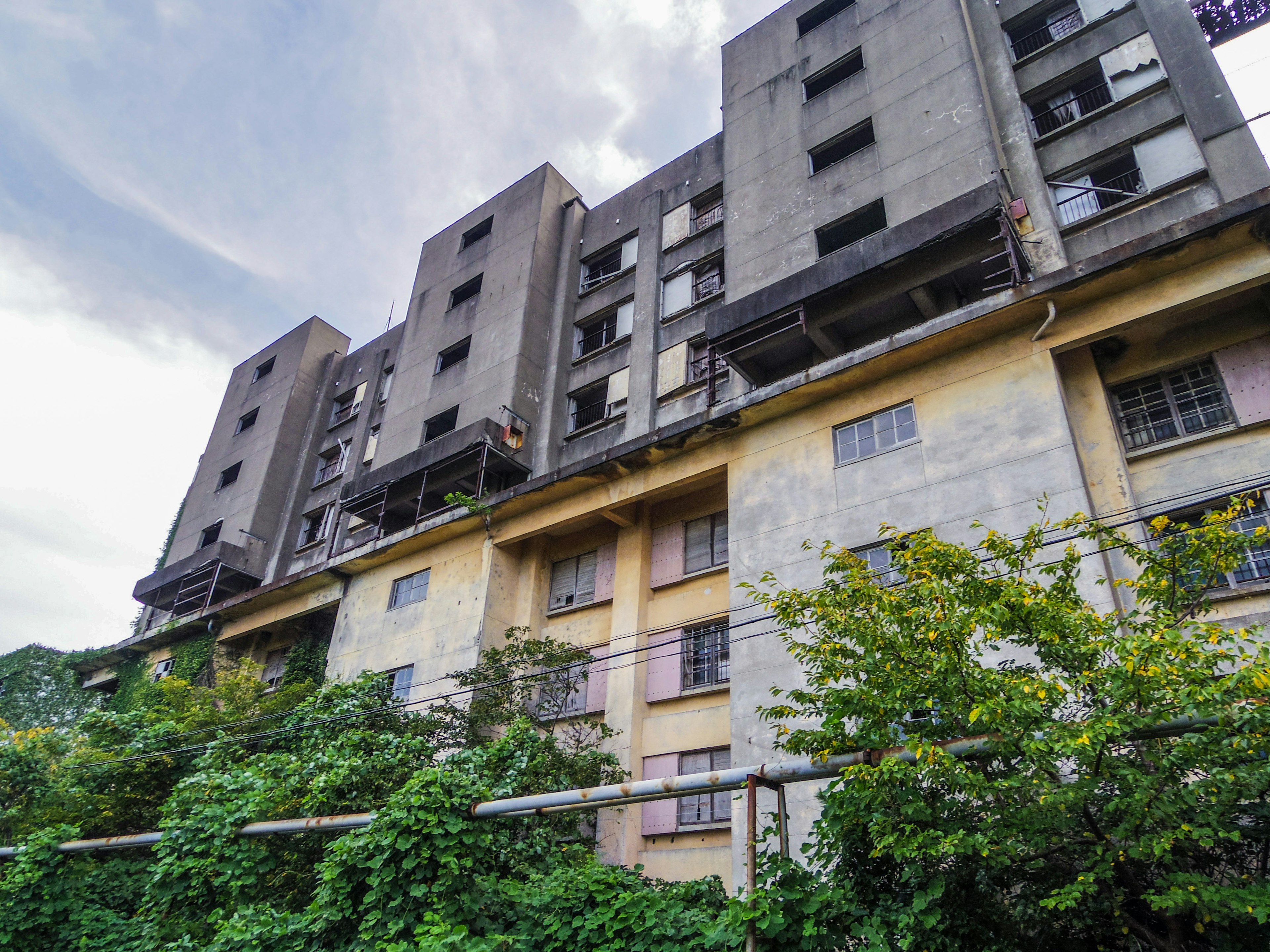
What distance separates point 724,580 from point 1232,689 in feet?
39.1

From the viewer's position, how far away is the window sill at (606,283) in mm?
25578

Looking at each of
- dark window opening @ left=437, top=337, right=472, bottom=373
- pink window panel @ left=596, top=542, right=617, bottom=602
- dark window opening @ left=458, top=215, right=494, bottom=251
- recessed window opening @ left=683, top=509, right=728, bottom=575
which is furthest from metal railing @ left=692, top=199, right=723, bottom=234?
pink window panel @ left=596, top=542, right=617, bottom=602

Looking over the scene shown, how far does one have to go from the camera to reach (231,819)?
12.2 m

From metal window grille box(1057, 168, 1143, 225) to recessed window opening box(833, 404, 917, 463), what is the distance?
543cm

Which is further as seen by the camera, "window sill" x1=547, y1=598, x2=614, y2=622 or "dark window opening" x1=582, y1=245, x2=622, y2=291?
"dark window opening" x1=582, y1=245, x2=622, y2=291

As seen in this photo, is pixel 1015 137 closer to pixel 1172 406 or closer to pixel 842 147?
pixel 842 147

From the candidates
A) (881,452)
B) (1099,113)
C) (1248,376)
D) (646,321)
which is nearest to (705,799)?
(881,452)

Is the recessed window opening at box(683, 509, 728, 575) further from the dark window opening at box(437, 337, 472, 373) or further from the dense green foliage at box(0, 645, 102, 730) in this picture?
the dense green foliage at box(0, 645, 102, 730)

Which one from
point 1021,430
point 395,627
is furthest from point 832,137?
point 395,627

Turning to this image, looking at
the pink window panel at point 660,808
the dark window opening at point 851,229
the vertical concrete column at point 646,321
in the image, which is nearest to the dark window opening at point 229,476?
the vertical concrete column at point 646,321

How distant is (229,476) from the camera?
34531 mm

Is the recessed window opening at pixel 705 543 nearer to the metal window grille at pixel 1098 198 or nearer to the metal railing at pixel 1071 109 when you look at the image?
the metal window grille at pixel 1098 198

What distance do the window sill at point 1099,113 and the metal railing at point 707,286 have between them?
8125 mm

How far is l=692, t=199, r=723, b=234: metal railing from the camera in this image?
24.0 m
